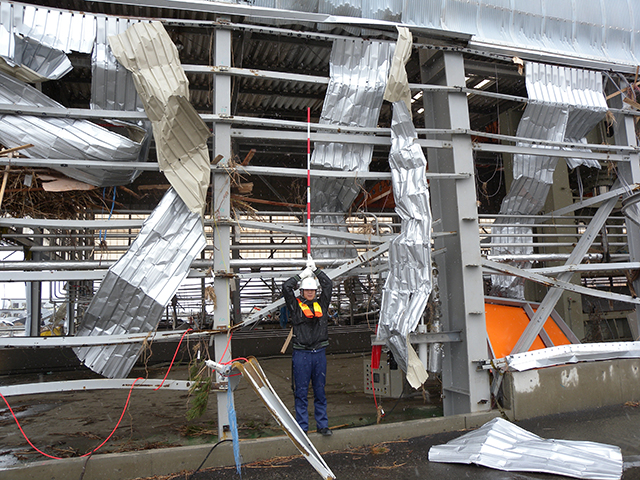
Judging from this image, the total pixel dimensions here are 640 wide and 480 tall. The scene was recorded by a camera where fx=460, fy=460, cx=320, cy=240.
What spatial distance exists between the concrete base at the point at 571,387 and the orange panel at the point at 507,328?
798 mm

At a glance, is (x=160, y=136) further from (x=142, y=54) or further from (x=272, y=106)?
(x=272, y=106)

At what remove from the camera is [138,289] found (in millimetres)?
5105

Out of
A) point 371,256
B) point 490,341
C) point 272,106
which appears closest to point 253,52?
point 272,106

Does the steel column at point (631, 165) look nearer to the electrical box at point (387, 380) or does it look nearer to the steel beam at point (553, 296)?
the steel beam at point (553, 296)

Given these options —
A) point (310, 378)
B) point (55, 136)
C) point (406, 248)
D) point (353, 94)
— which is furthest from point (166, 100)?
point (310, 378)

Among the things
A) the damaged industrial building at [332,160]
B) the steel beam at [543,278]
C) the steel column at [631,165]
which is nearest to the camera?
the damaged industrial building at [332,160]

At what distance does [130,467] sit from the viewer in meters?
4.68

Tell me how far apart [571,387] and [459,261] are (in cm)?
236

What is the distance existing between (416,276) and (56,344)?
164 inches

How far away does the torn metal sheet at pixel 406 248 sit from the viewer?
579cm

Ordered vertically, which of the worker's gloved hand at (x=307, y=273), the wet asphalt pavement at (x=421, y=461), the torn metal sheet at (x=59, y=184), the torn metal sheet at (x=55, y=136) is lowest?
the wet asphalt pavement at (x=421, y=461)

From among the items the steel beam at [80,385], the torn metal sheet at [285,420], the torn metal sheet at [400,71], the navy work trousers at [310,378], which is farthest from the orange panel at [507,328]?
the steel beam at [80,385]

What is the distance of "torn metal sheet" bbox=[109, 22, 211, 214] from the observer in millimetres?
5227

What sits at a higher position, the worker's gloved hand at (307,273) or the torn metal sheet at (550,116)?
the torn metal sheet at (550,116)
